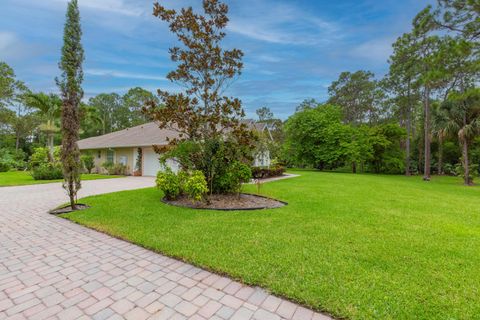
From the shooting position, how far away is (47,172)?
46.6ft

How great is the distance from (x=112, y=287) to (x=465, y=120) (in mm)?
21349

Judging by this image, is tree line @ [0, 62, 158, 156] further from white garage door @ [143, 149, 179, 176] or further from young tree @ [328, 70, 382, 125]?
young tree @ [328, 70, 382, 125]

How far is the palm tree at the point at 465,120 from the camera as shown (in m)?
14.5

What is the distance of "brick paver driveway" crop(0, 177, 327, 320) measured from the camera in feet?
7.31

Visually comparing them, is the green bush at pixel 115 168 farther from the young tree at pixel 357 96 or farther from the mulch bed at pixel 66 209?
the young tree at pixel 357 96

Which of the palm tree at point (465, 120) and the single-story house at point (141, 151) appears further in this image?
the single-story house at point (141, 151)

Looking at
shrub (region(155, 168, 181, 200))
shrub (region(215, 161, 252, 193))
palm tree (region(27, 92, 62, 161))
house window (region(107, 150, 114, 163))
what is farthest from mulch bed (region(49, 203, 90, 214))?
palm tree (region(27, 92, 62, 161))

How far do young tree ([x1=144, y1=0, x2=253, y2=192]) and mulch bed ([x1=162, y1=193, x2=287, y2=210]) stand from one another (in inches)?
25.8

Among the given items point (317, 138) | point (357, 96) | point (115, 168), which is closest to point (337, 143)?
point (317, 138)

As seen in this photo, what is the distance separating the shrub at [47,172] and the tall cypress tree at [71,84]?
32.0 feet

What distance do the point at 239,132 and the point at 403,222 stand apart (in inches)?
194

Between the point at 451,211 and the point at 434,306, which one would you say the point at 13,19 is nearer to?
the point at 434,306

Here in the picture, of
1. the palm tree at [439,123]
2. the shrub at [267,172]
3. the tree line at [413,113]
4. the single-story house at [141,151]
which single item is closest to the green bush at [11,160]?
the single-story house at [141,151]

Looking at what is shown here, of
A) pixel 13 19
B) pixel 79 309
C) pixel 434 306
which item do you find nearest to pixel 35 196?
pixel 13 19
